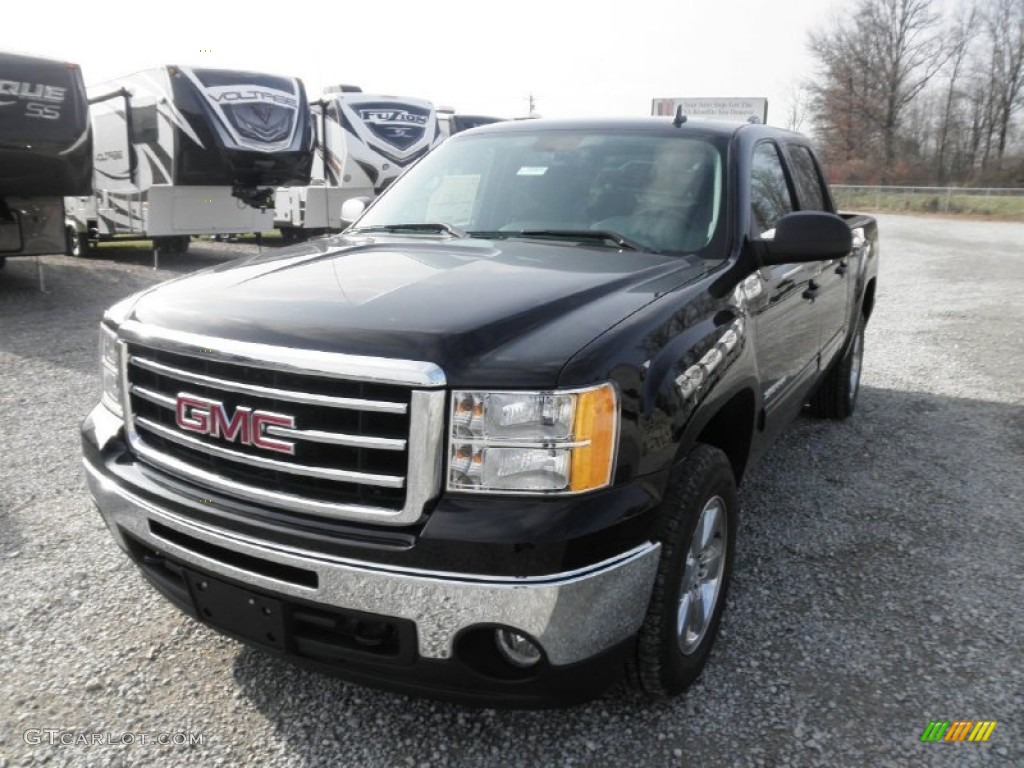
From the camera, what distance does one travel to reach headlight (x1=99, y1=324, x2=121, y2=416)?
8.72 feet

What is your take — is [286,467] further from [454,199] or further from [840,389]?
[840,389]

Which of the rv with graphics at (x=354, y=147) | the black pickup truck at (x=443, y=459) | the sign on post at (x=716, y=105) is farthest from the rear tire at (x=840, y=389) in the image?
the sign on post at (x=716, y=105)

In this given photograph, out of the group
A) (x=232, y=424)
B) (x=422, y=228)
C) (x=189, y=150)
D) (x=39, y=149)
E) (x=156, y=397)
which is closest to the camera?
(x=232, y=424)

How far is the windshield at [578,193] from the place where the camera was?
10.7 ft

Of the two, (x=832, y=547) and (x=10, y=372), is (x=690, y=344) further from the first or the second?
(x=10, y=372)

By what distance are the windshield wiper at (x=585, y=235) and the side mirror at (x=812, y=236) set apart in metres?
0.50

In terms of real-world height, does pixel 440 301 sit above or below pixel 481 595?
above

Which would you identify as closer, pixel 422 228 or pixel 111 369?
pixel 111 369

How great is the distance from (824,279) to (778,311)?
3.44 feet

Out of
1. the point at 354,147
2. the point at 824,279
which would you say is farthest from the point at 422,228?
the point at 354,147

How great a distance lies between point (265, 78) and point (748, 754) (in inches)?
510

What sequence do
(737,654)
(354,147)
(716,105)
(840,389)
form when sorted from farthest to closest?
(716,105)
(354,147)
(840,389)
(737,654)

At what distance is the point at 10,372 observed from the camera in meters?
6.95

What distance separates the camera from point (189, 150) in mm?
12500
